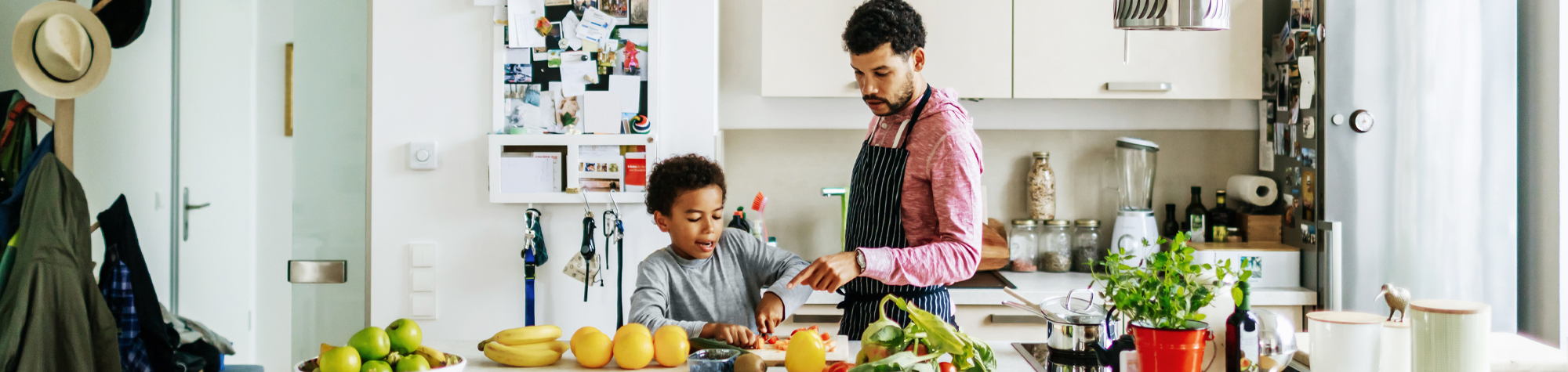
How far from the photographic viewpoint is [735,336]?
1.47m

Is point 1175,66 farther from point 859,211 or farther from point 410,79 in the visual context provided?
point 410,79

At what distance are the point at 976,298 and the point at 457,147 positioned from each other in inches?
54.5

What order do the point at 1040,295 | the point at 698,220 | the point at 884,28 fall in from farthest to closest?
the point at 1040,295 < the point at 698,220 < the point at 884,28

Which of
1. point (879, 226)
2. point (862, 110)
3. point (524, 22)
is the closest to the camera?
point (879, 226)

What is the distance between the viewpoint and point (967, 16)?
2484 mm

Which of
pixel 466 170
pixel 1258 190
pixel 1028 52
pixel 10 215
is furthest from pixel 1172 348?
pixel 10 215

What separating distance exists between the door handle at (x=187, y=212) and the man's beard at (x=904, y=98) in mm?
1828

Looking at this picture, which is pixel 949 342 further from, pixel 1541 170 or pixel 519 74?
pixel 1541 170

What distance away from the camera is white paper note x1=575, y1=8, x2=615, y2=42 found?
2301mm

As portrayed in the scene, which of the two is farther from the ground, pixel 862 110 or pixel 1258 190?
pixel 862 110

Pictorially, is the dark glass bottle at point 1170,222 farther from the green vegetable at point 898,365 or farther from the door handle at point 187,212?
the door handle at point 187,212

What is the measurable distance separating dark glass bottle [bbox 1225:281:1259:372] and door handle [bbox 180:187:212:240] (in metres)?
2.38

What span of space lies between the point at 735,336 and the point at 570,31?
1135 mm

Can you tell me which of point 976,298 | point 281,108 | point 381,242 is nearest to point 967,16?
point 976,298
